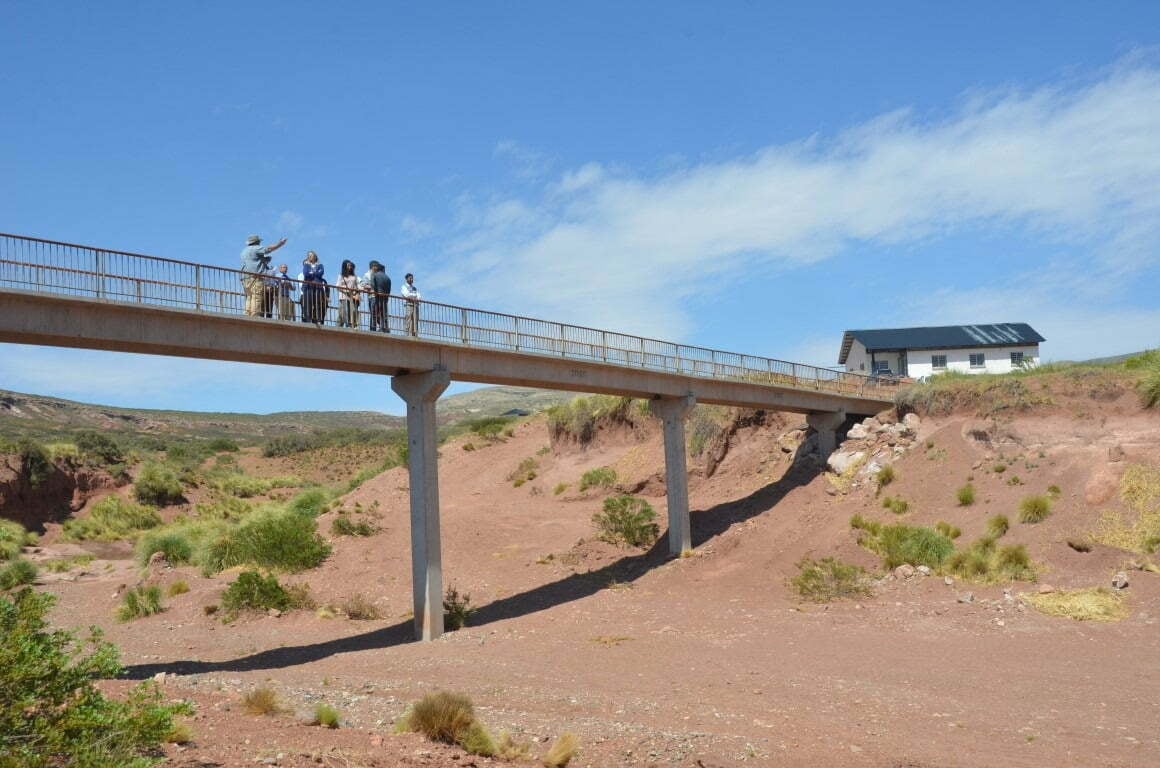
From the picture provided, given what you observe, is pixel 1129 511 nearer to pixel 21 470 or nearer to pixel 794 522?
pixel 794 522

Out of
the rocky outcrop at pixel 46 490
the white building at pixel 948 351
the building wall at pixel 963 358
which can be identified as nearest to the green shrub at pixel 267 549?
the rocky outcrop at pixel 46 490

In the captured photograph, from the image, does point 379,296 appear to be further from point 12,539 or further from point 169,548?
point 12,539

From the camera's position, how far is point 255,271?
744 inches

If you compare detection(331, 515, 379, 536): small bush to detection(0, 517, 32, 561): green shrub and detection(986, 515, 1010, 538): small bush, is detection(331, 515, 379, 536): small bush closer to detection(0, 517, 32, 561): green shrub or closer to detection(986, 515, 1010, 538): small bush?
detection(0, 517, 32, 561): green shrub

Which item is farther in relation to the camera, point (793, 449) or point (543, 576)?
point (793, 449)

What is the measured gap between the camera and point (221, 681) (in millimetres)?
15305

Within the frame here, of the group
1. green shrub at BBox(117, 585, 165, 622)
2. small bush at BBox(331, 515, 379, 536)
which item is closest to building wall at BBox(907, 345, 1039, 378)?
small bush at BBox(331, 515, 379, 536)

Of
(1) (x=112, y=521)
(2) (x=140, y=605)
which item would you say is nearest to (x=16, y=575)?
(2) (x=140, y=605)

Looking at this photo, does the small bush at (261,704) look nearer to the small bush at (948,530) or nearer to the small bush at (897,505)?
the small bush at (948,530)

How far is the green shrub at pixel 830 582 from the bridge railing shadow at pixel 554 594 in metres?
5.28

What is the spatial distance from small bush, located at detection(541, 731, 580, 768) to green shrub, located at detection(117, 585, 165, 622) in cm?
1821

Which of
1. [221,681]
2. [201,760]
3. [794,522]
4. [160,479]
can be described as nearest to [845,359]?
[794,522]

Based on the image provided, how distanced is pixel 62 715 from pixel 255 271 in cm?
1237

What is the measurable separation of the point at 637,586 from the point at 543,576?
3391 mm
